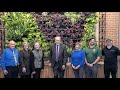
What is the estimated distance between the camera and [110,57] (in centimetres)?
1309

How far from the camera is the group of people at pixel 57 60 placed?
1293cm

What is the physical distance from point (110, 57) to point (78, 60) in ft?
2.92

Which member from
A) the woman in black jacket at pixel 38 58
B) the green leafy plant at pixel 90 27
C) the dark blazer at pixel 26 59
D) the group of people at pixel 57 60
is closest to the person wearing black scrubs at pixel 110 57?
the group of people at pixel 57 60

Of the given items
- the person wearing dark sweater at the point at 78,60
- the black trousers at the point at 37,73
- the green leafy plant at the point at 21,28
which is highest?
the green leafy plant at the point at 21,28

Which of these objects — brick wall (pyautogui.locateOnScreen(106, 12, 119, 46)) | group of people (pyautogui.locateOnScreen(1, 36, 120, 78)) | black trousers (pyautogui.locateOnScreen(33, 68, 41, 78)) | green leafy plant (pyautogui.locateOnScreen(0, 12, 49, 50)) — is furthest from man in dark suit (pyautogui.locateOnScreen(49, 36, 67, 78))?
brick wall (pyautogui.locateOnScreen(106, 12, 119, 46))

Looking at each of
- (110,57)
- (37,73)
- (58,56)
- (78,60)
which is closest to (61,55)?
(58,56)

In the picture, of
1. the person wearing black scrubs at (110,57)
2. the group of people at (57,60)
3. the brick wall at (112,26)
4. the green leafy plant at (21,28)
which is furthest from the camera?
the brick wall at (112,26)

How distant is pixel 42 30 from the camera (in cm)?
1516

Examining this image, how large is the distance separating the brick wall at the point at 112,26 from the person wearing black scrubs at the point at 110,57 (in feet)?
6.68

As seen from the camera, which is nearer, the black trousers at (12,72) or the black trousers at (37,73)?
the black trousers at (12,72)

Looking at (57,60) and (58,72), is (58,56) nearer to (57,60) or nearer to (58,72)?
(57,60)

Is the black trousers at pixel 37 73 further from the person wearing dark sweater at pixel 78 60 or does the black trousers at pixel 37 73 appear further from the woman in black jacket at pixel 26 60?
the person wearing dark sweater at pixel 78 60
